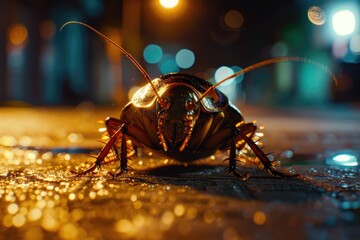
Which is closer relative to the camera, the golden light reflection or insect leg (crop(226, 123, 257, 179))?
the golden light reflection

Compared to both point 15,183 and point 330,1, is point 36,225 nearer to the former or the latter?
point 15,183

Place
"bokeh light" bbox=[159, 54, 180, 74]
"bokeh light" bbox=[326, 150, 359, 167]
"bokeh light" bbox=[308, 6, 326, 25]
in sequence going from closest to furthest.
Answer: "bokeh light" bbox=[326, 150, 359, 167], "bokeh light" bbox=[308, 6, 326, 25], "bokeh light" bbox=[159, 54, 180, 74]

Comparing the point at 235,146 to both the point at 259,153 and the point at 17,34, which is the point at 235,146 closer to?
the point at 259,153

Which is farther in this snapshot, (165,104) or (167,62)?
(167,62)

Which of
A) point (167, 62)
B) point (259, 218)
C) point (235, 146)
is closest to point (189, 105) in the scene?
point (235, 146)

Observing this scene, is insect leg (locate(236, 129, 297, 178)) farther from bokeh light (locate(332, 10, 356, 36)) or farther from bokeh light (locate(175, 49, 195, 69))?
bokeh light (locate(175, 49, 195, 69))

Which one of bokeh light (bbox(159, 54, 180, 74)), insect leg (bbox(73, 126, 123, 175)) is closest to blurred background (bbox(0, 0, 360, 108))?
insect leg (bbox(73, 126, 123, 175))
